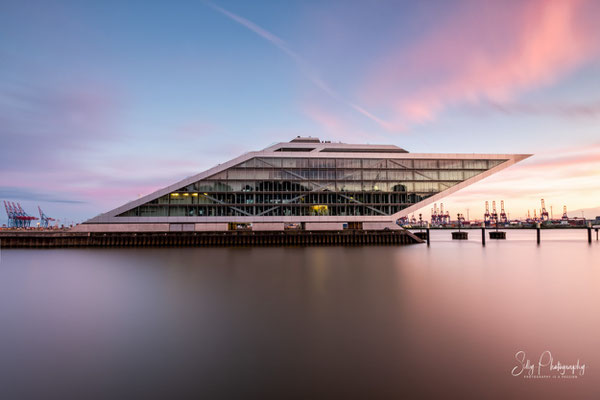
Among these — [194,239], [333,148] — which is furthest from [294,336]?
[333,148]

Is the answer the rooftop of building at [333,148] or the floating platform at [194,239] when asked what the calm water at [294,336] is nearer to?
the floating platform at [194,239]

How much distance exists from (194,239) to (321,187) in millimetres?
26966

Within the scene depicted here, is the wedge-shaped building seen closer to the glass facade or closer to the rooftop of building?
the glass facade

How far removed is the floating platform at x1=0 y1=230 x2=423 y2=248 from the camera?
2495 inches

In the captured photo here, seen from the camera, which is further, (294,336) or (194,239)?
(194,239)

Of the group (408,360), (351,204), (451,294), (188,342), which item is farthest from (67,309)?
(351,204)

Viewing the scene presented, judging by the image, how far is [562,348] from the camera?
12352 millimetres

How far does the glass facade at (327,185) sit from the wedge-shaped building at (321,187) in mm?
198

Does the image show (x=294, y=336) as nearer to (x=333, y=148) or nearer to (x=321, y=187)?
(x=321, y=187)

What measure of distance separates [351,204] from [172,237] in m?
35.1

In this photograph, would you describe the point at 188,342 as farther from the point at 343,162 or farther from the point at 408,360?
the point at 343,162

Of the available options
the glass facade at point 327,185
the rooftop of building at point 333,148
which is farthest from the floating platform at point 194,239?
the rooftop of building at point 333,148

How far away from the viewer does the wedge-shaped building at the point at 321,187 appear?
71.6m

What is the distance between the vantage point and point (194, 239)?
64.0 m
